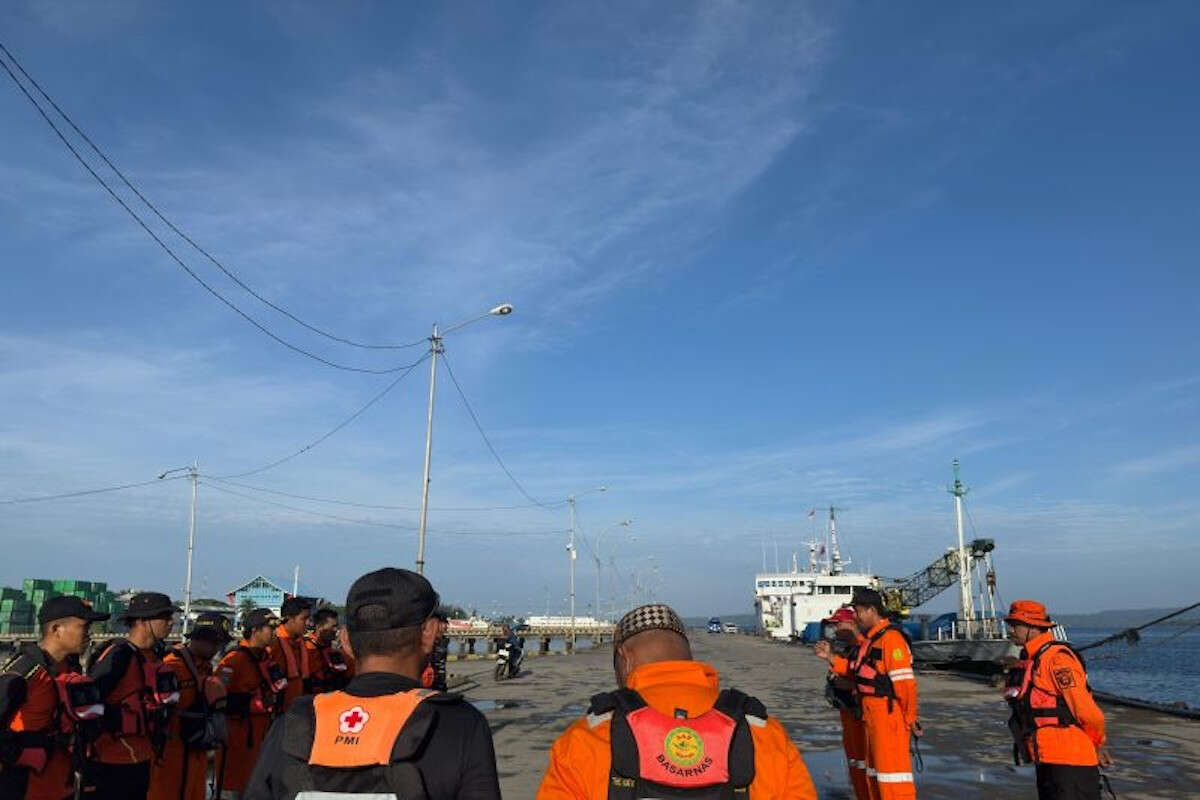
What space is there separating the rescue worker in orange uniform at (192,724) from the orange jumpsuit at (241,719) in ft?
1.36

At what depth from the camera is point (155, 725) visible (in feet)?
20.2

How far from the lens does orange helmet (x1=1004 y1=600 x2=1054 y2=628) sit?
267 inches

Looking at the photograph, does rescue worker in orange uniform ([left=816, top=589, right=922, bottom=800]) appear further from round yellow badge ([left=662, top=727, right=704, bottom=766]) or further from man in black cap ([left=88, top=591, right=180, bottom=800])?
man in black cap ([left=88, top=591, right=180, bottom=800])

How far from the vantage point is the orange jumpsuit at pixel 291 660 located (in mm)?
8648

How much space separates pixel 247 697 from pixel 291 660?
2.43 ft

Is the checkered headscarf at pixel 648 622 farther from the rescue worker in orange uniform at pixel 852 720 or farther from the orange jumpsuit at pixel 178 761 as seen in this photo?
the rescue worker in orange uniform at pixel 852 720

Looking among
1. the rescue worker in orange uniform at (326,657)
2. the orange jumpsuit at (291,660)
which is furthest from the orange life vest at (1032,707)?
the rescue worker in orange uniform at (326,657)

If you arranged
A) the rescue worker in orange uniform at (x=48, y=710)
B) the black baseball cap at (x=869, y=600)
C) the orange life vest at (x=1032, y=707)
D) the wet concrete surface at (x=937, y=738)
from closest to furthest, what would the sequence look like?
the rescue worker in orange uniform at (x=48, y=710), the orange life vest at (x=1032, y=707), the black baseball cap at (x=869, y=600), the wet concrete surface at (x=937, y=738)

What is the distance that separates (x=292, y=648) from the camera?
8.97 m

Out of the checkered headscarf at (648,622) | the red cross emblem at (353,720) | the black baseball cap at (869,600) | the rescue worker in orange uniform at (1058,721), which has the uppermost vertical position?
the checkered headscarf at (648,622)

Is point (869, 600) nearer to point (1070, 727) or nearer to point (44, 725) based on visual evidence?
point (1070, 727)

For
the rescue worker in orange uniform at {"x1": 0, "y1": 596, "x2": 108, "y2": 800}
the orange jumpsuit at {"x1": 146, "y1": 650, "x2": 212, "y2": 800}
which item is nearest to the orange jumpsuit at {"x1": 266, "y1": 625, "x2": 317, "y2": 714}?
the orange jumpsuit at {"x1": 146, "y1": 650, "x2": 212, "y2": 800}

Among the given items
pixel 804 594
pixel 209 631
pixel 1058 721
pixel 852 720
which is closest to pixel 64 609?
pixel 209 631

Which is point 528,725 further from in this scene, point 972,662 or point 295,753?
point 972,662
